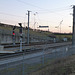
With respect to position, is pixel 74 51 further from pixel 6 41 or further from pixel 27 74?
pixel 6 41

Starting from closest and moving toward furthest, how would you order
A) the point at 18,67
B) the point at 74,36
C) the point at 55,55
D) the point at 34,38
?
1. the point at 18,67
2. the point at 55,55
3. the point at 74,36
4. the point at 34,38

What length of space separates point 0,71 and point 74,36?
22.9 metres

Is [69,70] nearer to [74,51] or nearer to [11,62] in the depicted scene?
[11,62]

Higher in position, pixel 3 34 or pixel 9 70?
pixel 3 34

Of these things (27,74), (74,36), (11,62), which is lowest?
(27,74)

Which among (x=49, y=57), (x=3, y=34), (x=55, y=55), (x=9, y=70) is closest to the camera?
(x=9, y=70)

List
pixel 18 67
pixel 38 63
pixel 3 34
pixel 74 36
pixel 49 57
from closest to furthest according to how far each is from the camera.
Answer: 1. pixel 18 67
2. pixel 38 63
3. pixel 49 57
4. pixel 74 36
5. pixel 3 34

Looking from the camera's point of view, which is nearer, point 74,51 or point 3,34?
point 74,51

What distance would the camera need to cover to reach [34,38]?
66.6m

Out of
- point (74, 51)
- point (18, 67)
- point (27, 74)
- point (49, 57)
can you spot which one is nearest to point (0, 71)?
point (18, 67)

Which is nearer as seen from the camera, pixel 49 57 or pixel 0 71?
pixel 0 71

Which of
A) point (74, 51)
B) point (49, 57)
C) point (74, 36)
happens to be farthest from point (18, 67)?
point (74, 36)

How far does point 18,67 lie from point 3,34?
3734 cm

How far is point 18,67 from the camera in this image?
9742 mm
